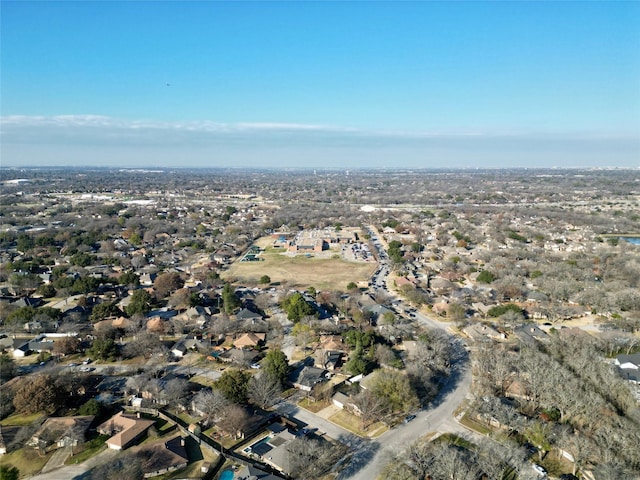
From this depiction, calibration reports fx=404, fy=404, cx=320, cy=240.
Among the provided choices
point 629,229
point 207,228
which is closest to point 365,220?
point 207,228

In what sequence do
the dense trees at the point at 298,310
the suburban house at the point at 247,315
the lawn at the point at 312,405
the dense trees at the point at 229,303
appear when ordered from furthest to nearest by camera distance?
the dense trees at the point at 229,303 → the suburban house at the point at 247,315 → the dense trees at the point at 298,310 → the lawn at the point at 312,405

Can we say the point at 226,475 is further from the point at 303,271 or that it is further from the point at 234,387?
the point at 303,271

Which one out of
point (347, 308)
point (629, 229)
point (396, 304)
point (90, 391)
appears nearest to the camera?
point (90, 391)

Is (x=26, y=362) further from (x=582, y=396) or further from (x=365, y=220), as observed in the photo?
(x=365, y=220)

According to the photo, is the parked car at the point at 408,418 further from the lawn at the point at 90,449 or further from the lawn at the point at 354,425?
the lawn at the point at 90,449

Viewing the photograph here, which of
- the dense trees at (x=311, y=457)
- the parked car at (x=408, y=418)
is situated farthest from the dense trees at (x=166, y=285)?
the parked car at (x=408, y=418)
